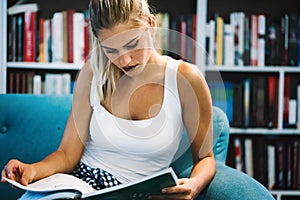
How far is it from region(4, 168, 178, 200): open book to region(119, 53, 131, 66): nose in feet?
0.84

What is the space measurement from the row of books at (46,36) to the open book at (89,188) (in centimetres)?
131

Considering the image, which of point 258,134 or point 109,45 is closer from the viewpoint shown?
point 109,45

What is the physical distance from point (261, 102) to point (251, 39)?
11.5 inches

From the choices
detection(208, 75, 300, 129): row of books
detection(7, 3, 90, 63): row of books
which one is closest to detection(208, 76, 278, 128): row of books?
detection(208, 75, 300, 129): row of books

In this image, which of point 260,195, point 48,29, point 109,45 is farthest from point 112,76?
point 48,29

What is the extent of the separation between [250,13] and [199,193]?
1592 millimetres

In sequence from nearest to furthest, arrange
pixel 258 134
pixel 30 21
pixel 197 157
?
pixel 197 157 < pixel 30 21 < pixel 258 134

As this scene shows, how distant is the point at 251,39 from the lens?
2459 mm

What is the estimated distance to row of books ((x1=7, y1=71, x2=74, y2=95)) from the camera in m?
2.46

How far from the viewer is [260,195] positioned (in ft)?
3.89

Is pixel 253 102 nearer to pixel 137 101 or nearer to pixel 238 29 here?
pixel 238 29

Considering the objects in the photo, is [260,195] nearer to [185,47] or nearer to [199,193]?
[199,193]

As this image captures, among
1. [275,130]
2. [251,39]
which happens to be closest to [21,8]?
[251,39]

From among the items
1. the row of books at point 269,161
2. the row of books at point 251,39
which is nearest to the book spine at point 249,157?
the row of books at point 269,161
